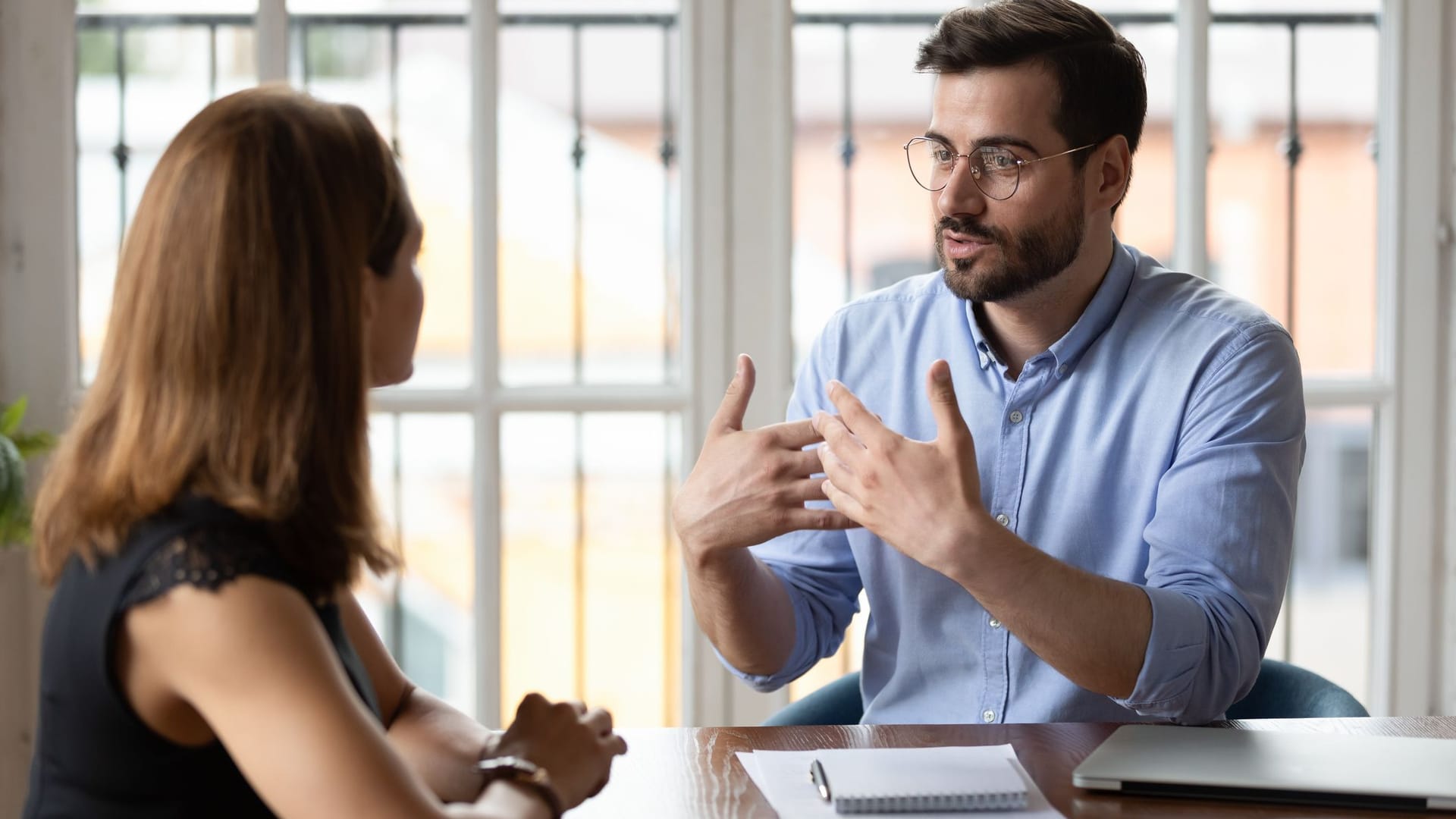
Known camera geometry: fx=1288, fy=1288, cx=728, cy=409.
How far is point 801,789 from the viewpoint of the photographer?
116cm

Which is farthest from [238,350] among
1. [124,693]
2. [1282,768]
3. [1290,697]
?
[1290,697]

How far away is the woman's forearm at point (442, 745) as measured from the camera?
1148 mm

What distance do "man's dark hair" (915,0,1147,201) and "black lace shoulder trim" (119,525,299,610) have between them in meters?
1.22

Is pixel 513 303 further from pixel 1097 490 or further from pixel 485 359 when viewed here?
pixel 1097 490

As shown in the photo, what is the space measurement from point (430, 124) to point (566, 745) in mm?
1825

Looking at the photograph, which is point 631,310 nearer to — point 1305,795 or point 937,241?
point 937,241

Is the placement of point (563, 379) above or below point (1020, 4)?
below

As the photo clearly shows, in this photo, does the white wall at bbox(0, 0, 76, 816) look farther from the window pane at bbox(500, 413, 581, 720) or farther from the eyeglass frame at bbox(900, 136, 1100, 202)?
the eyeglass frame at bbox(900, 136, 1100, 202)

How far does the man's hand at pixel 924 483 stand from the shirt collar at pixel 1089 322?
1.39 ft

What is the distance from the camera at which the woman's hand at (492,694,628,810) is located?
1068 mm

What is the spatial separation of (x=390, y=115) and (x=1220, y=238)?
70.0 inches

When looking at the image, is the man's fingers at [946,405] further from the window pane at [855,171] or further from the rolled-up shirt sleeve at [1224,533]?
the window pane at [855,171]

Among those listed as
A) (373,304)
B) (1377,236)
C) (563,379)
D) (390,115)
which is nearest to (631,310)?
(563,379)

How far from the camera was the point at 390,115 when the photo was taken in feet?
8.67
